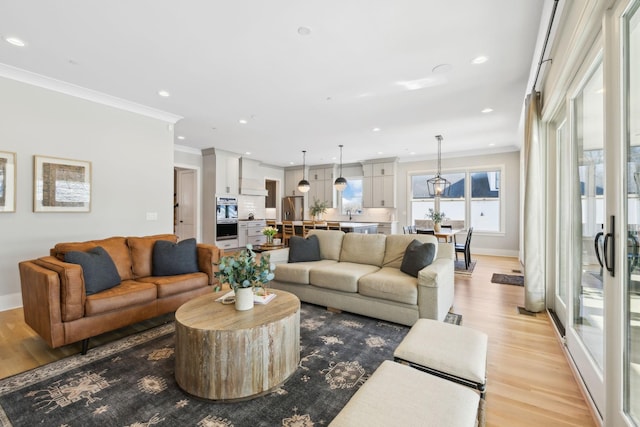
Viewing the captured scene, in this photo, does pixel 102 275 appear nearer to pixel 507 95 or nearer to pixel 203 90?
pixel 203 90

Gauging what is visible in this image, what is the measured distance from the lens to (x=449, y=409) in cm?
113

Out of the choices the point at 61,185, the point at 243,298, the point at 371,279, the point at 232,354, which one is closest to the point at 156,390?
the point at 232,354

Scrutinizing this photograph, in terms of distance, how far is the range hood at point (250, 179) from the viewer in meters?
8.45

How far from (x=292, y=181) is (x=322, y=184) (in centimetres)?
122

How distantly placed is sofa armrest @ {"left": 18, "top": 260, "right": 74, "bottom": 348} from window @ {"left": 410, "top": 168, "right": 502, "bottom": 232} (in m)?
8.27

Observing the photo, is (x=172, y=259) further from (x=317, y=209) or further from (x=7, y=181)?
(x=317, y=209)

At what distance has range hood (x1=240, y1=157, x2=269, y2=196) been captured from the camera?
845 cm

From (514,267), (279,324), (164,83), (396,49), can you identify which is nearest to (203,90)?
(164,83)

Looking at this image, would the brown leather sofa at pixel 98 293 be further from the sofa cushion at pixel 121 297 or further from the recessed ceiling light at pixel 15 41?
the recessed ceiling light at pixel 15 41

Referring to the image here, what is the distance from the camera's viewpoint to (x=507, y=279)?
5043 mm

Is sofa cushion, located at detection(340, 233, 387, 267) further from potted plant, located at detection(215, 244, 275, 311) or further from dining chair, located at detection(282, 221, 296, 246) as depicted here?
dining chair, located at detection(282, 221, 296, 246)

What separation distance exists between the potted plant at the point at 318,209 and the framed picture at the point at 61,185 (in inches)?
239

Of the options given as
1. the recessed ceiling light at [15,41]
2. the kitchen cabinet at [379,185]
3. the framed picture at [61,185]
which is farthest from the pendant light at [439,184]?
the recessed ceiling light at [15,41]

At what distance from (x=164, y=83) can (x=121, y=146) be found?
1.39m
